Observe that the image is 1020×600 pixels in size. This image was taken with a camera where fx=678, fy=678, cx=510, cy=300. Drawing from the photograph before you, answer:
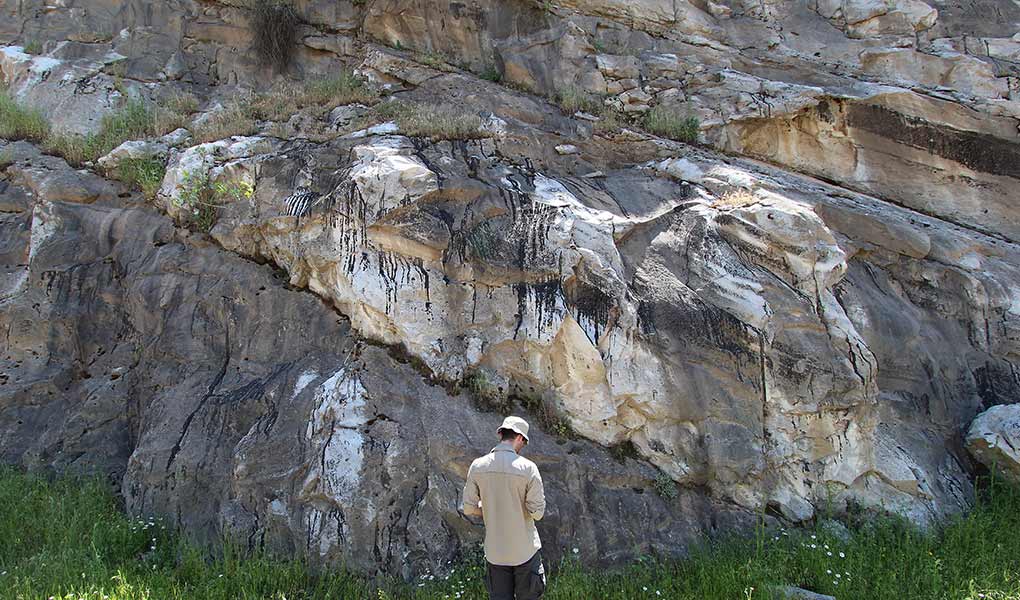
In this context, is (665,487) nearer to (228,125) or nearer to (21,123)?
(228,125)

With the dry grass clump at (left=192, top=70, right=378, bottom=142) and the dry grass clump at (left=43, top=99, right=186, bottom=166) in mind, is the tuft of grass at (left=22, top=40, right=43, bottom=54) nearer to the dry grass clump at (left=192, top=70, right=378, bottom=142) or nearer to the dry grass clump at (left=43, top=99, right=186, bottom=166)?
the dry grass clump at (left=43, top=99, right=186, bottom=166)

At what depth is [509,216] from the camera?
19.1 feet

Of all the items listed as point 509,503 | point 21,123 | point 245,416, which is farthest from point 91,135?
point 509,503

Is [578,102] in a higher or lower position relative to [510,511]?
higher

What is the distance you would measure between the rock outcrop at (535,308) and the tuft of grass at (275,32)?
1.55m

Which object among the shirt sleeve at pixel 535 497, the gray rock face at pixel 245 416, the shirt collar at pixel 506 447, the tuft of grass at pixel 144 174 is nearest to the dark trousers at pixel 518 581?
the shirt sleeve at pixel 535 497

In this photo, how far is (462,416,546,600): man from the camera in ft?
12.3

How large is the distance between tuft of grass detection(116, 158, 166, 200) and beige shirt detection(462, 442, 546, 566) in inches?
195

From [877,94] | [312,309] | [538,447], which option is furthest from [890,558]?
[877,94]

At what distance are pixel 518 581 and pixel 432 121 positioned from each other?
4.55 metres

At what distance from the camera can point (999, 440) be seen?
582 centimetres

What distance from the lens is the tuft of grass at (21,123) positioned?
301 inches

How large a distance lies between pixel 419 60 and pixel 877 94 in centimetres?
539

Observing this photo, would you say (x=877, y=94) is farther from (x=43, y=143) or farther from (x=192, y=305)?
(x=43, y=143)
